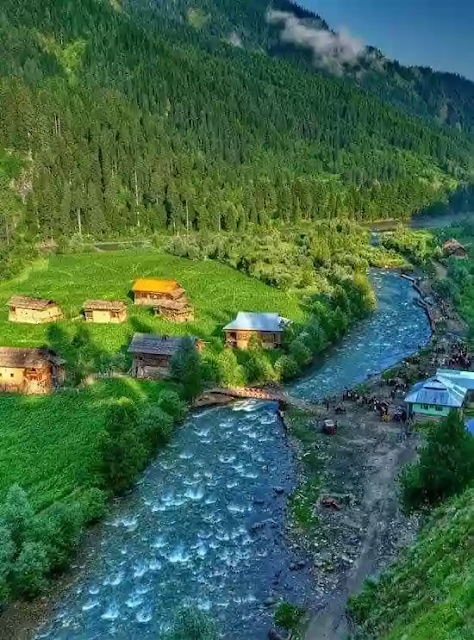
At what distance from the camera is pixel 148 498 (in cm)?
5419

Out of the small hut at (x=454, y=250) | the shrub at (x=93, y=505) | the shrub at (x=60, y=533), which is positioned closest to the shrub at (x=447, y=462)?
the shrub at (x=93, y=505)

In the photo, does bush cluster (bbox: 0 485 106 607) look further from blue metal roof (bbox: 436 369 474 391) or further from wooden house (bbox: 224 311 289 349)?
blue metal roof (bbox: 436 369 474 391)

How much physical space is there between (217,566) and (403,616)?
16500mm

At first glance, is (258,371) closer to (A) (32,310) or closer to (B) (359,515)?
(B) (359,515)

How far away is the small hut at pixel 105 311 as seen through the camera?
90.4 meters

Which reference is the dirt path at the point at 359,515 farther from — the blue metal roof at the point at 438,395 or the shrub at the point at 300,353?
the shrub at the point at 300,353

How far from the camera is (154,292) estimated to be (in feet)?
325

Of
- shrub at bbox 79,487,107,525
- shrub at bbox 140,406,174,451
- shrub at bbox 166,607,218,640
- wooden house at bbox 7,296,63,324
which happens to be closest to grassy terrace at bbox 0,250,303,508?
shrub at bbox 79,487,107,525

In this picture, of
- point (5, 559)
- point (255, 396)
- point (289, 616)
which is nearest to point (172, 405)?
point (255, 396)

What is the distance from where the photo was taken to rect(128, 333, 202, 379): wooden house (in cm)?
7462

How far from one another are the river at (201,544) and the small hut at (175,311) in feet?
80.3

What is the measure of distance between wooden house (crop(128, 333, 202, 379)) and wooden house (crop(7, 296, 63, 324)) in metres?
19.9

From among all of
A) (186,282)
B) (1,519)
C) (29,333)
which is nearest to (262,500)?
(1,519)

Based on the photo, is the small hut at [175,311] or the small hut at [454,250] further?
the small hut at [454,250]
